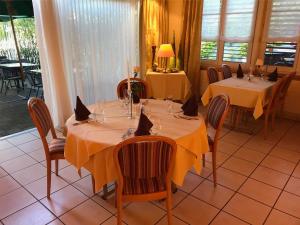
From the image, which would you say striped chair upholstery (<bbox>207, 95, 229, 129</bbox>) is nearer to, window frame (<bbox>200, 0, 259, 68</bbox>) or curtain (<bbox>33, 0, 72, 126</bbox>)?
curtain (<bbox>33, 0, 72, 126</bbox>)

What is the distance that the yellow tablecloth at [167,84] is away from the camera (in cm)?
422

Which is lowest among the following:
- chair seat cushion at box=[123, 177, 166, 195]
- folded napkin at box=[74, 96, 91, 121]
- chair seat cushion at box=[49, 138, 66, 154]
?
chair seat cushion at box=[123, 177, 166, 195]

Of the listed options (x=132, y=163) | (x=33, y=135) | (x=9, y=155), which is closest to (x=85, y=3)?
(x=33, y=135)

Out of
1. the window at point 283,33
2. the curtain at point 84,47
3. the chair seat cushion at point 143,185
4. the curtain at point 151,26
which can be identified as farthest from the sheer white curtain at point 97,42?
the chair seat cushion at point 143,185

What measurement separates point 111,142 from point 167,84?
2796 mm

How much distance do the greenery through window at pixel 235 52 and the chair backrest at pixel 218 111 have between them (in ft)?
8.42

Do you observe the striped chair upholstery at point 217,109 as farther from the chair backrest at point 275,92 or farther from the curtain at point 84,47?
the curtain at point 84,47

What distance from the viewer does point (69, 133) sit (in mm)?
1817

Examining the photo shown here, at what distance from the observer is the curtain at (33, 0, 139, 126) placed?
3.20 metres

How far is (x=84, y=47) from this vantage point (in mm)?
3645

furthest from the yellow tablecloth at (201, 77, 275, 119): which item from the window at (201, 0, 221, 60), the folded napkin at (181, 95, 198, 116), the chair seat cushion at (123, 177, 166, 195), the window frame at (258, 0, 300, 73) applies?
the chair seat cushion at (123, 177, 166, 195)

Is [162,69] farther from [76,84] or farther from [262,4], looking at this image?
[262,4]

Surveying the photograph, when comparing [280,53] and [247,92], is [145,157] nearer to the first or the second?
[247,92]

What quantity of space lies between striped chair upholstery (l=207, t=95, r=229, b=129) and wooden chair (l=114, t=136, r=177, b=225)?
2.59ft
